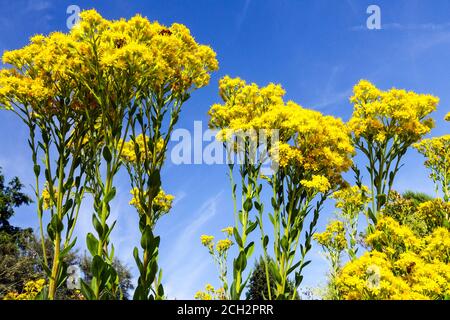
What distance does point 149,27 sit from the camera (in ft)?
15.6

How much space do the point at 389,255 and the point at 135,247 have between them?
331cm

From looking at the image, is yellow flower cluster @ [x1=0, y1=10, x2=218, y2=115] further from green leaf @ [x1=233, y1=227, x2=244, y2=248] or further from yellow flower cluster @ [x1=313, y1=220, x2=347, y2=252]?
yellow flower cluster @ [x1=313, y1=220, x2=347, y2=252]

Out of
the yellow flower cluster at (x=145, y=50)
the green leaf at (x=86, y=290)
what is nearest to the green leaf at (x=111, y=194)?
the green leaf at (x=86, y=290)

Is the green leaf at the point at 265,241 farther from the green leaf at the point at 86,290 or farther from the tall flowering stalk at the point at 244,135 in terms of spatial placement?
the green leaf at the point at 86,290

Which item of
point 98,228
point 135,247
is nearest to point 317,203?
point 135,247

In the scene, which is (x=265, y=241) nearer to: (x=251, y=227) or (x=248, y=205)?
(x=251, y=227)

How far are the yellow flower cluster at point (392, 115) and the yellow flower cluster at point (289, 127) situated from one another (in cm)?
52

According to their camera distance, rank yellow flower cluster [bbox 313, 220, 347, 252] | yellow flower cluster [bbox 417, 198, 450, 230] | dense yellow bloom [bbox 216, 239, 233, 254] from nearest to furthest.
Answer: yellow flower cluster [bbox 417, 198, 450, 230] < yellow flower cluster [bbox 313, 220, 347, 252] < dense yellow bloom [bbox 216, 239, 233, 254]

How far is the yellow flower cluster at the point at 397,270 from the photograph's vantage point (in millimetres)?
4180

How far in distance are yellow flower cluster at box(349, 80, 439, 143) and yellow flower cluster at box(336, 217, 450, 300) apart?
1423 millimetres

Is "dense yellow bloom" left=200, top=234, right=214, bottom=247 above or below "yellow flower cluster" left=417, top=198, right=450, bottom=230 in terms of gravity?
above

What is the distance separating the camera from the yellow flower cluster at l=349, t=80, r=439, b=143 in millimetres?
6047

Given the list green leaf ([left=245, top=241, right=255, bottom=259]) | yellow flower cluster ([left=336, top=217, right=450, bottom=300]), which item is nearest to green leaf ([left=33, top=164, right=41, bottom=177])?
green leaf ([left=245, top=241, right=255, bottom=259])
